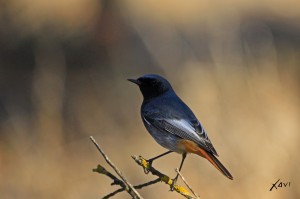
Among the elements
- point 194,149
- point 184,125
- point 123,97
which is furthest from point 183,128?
point 123,97

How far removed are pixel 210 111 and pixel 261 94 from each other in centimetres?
87

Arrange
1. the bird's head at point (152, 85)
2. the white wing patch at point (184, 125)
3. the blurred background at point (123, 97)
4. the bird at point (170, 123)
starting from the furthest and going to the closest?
the blurred background at point (123, 97) < the bird's head at point (152, 85) < the white wing patch at point (184, 125) < the bird at point (170, 123)

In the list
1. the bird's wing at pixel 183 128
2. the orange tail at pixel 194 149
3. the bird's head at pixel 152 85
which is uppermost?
the bird's head at pixel 152 85

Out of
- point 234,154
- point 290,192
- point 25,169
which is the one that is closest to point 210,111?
point 234,154

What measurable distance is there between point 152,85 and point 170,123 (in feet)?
1.19

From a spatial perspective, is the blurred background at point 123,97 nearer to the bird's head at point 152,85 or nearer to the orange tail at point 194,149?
the bird's head at point 152,85

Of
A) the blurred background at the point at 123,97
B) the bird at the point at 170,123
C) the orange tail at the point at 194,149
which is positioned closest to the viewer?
the orange tail at the point at 194,149

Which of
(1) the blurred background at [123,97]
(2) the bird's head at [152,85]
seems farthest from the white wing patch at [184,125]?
(1) the blurred background at [123,97]

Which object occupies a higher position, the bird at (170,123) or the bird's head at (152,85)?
the bird's head at (152,85)

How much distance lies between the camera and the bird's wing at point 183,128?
4.38 meters

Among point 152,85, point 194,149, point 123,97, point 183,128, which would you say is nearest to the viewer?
point 194,149

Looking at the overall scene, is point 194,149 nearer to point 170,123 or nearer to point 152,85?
point 170,123

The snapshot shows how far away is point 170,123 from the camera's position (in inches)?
180

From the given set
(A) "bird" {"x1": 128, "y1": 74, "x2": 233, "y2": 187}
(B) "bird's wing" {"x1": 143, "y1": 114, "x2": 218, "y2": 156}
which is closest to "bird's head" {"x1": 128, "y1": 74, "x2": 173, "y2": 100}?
(A) "bird" {"x1": 128, "y1": 74, "x2": 233, "y2": 187}
